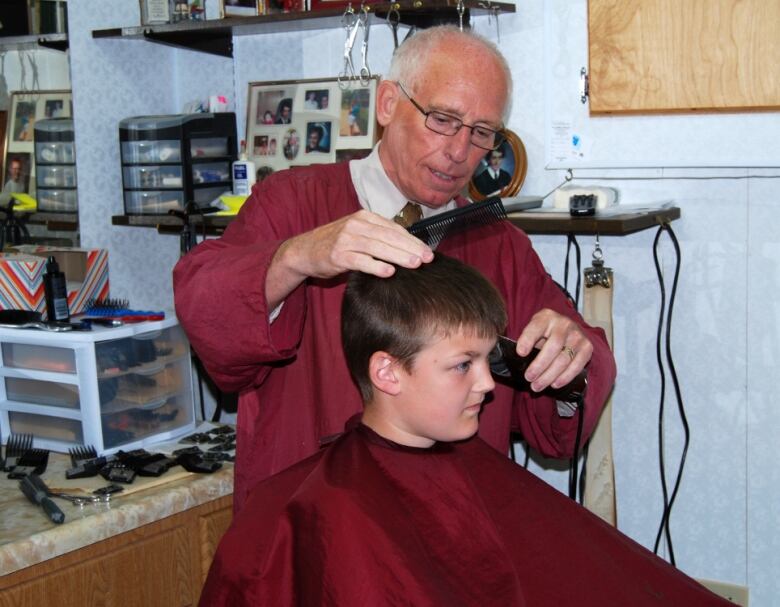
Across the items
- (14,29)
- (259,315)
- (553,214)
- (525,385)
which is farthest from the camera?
(14,29)

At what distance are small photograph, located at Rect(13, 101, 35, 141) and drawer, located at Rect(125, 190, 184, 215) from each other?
314 millimetres

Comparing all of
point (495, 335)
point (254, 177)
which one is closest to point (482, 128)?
point (495, 335)

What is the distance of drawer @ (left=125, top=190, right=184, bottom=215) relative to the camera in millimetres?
2859

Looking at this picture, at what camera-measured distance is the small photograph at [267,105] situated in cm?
272

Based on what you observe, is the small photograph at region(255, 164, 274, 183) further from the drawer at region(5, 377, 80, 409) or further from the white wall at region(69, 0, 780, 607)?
the drawer at region(5, 377, 80, 409)

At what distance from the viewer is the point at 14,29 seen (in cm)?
280

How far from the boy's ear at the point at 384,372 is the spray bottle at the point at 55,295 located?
1167mm

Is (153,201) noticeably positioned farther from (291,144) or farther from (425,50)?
(425,50)

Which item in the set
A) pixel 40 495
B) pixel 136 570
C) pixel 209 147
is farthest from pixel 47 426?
pixel 209 147

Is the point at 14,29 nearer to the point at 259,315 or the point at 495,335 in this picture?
the point at 259,315

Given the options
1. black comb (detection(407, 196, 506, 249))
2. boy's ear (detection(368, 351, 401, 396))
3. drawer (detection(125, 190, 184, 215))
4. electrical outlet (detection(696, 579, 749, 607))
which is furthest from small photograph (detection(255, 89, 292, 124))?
electrical outlet (detection(696, 579, 749, 607))

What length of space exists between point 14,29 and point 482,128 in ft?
5.45

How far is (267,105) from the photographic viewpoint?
2738 millimetres

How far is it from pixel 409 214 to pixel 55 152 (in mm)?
1467
